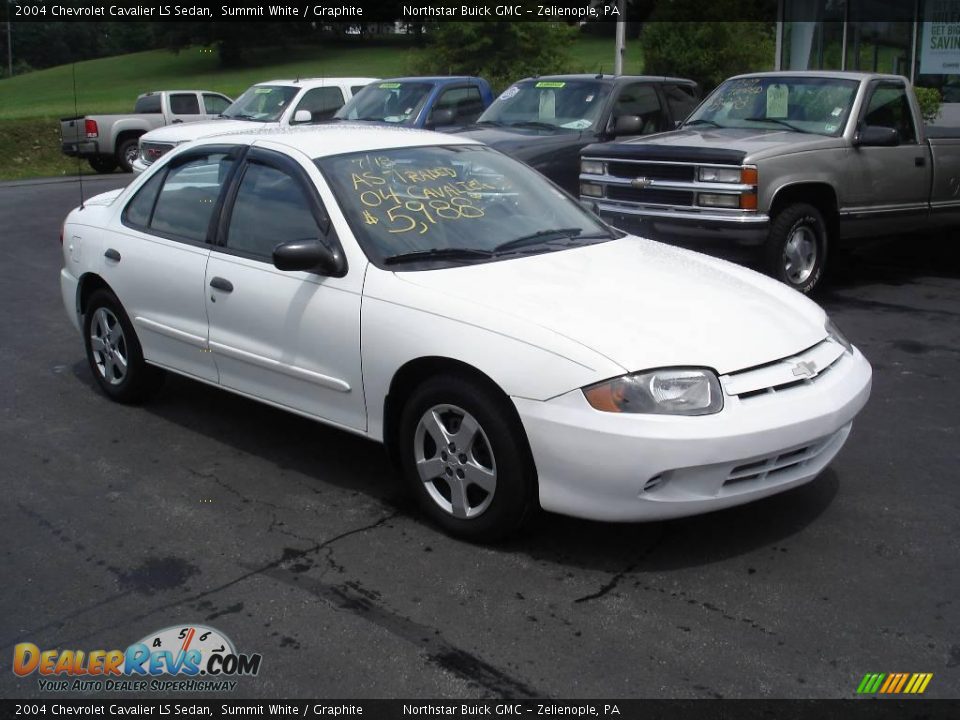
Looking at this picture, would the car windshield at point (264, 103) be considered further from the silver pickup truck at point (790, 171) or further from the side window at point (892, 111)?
the side window at point (892, 111)

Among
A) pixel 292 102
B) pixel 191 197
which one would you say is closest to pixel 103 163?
pixel 292 102

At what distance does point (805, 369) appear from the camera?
436 cm

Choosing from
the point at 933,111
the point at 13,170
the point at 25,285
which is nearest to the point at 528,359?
the point at 25,285

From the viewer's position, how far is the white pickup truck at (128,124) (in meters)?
22.9

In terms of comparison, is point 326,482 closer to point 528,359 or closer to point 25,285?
point 528,359

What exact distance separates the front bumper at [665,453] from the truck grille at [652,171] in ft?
15.7

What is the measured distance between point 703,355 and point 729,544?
2.69 ft

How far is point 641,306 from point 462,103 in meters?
10.1

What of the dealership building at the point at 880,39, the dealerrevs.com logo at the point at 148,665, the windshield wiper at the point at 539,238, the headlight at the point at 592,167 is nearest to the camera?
the dealerrevs.com logo at the point at 148,665

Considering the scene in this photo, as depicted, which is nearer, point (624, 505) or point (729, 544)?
point (624, 505)

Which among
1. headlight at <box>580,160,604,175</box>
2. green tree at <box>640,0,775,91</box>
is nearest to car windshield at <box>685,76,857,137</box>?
headlight at <box>580,160,604,175</box>

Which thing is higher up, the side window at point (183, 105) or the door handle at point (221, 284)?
the side window at point (183, 105)

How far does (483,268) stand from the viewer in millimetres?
4773

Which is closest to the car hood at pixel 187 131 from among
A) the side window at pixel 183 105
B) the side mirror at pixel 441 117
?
the side mirror at pixel 441 117
